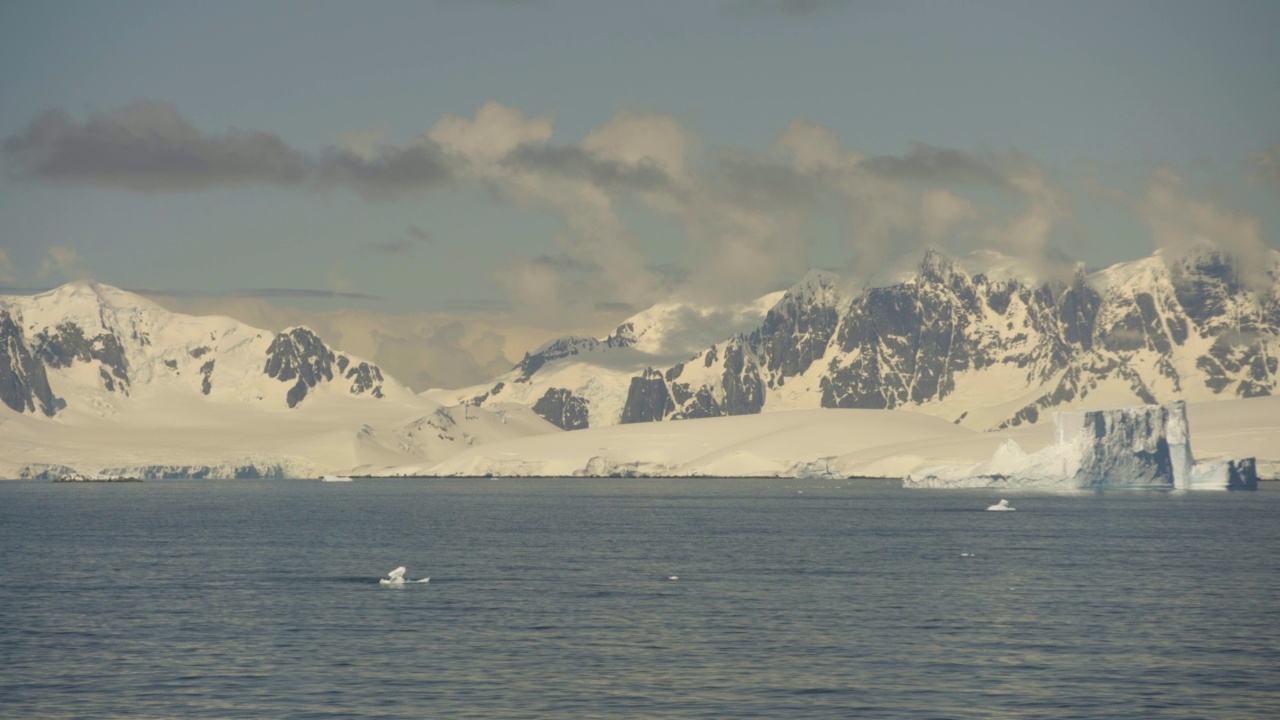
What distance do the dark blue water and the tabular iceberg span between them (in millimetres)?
67156

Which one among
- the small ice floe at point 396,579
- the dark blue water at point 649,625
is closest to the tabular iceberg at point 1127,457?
the dark blue water at point 649,625

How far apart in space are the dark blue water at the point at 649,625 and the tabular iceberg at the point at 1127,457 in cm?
6716

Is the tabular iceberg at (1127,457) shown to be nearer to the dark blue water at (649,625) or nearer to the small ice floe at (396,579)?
the dark blue water at (649,625)

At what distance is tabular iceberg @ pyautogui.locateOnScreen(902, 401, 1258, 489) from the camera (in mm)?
177750

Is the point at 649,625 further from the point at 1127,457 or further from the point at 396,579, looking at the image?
the point at 1127,457

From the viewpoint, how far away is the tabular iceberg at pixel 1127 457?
17775 cm

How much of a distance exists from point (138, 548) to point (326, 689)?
58348 mm

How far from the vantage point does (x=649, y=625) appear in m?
59.2

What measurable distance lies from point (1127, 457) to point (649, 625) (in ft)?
439

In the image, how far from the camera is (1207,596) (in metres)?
68.2

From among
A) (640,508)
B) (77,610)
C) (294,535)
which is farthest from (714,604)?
(640,508)

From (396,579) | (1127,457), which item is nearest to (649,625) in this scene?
(396,579)

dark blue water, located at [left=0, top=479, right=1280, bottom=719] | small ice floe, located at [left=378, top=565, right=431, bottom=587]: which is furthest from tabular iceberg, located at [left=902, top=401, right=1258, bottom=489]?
small ice floe, located at [left=378, top=565, right=431, bottom=587]

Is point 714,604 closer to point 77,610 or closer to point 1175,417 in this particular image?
point 77,610
